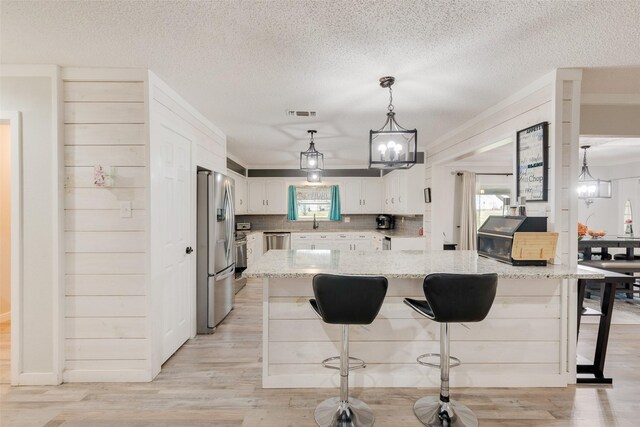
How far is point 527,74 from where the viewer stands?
2.45m

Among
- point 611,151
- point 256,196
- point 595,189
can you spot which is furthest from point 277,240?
point 611,151

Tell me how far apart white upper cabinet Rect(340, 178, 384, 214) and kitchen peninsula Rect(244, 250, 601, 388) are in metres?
4.66

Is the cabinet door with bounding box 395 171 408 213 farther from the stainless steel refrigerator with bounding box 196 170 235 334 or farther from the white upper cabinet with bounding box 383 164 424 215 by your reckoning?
the stainless steel refrigerator with bounding box 196 170 235 334

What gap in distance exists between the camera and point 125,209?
2426mm

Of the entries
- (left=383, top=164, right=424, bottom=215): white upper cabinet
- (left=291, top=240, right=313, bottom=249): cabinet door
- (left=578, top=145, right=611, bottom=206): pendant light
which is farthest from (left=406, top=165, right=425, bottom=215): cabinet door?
(left=578, top=145, right=611, bottom=206): pendant light

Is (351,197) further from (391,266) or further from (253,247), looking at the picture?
(391,266)

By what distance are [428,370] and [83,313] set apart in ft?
8.72

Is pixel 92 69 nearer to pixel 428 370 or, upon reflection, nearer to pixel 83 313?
pixel 83 313

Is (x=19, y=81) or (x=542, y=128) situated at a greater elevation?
(x=19, y=81)

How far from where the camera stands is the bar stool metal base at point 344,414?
1.92 m

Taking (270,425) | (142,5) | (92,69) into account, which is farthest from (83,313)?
(142,5)

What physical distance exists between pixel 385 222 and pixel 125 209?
5507mm

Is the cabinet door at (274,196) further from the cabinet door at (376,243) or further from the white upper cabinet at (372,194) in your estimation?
the cabinet door at (376,243)

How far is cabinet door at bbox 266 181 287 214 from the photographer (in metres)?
6.95
